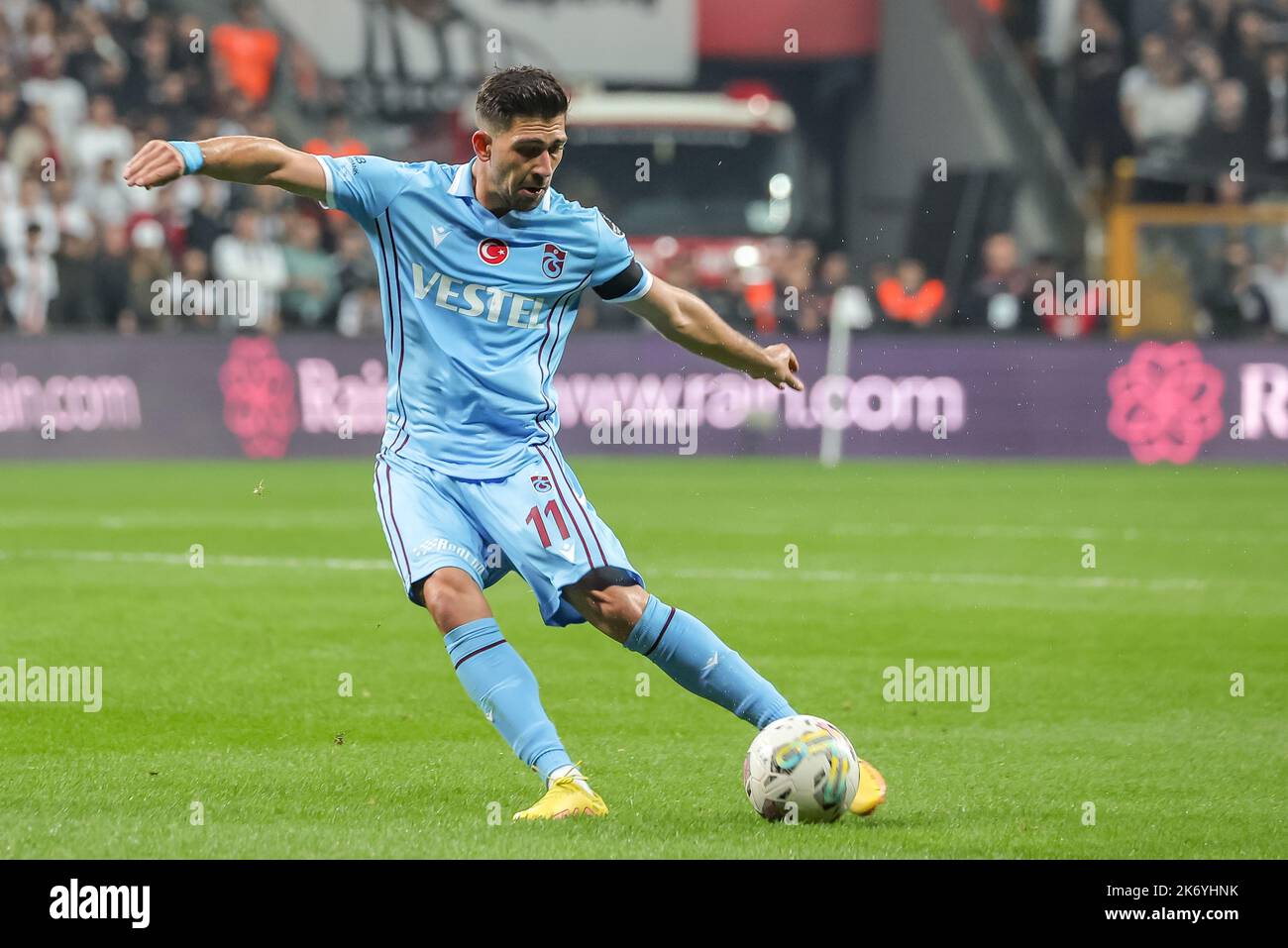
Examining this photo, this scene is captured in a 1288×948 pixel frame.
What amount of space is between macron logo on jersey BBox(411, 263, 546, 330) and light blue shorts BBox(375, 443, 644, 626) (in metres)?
0.43

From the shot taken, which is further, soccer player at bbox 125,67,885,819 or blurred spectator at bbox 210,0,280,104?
blurred spectator at bbox 210,0,280,104

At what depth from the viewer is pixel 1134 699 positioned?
8.39 metres

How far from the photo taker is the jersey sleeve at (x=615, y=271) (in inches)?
248

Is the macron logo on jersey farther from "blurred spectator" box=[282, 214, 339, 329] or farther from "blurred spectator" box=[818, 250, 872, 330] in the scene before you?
"blurred spectator" box=[282, 214, 339, 329]

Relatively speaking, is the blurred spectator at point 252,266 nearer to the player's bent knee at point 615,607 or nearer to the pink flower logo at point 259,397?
the pink flower logo at point 259,397

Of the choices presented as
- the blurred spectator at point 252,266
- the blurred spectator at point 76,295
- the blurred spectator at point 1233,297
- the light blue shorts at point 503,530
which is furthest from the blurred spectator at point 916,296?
the light blue shorts at point 503,530

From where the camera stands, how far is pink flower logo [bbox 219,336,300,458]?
20.2m

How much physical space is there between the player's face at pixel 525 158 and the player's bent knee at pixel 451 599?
1069 mm

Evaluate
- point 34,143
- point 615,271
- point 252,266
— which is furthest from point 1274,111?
point 615,271
